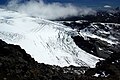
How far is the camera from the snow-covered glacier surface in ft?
347

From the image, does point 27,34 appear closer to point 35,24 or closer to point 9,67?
point 35,24

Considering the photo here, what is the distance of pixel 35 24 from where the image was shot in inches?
5694

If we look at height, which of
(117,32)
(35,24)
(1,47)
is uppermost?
(1,47)

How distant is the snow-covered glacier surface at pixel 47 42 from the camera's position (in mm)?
105875

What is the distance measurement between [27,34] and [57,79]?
82.9m

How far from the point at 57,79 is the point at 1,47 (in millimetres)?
14514

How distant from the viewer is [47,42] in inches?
4747

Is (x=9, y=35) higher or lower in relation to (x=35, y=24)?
higher

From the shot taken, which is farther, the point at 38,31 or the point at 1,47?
the point at 38,31

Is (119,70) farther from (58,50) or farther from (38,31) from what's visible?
(38,31)

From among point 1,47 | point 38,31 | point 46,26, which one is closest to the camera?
point 1,47

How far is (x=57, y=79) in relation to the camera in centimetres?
4269

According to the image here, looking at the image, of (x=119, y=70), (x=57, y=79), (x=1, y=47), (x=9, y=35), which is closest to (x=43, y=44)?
(x=9, y=35)

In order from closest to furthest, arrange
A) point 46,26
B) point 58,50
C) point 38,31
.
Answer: point 58,50 → point 38,31 → point 46,26
